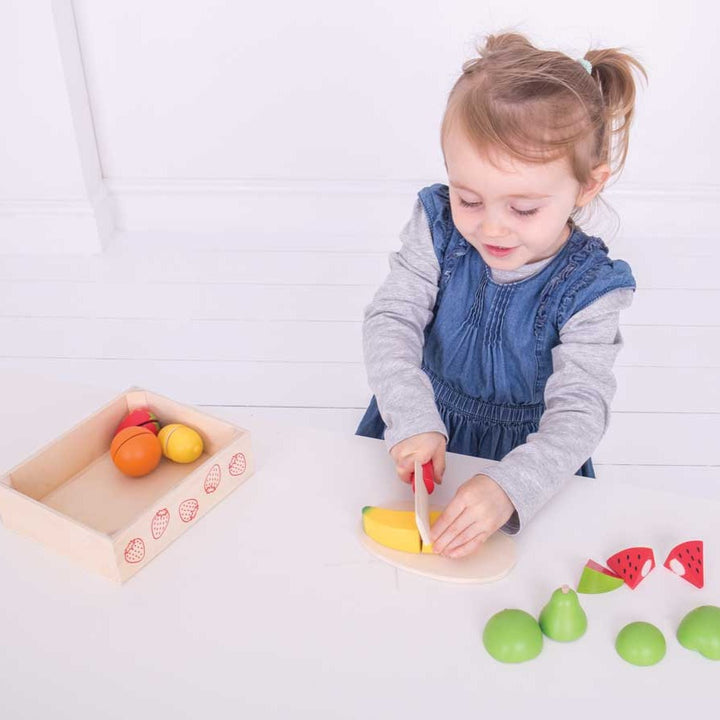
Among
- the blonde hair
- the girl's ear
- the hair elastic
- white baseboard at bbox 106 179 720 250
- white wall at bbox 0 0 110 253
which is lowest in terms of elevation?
white baseboard at bbox 106 179 720 250

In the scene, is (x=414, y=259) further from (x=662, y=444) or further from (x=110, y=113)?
(x=110, y=113)

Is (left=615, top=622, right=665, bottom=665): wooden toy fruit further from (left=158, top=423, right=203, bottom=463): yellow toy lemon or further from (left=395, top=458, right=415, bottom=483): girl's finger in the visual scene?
(left=158, top=423, right=203, bottom=463): yellow toy lemon

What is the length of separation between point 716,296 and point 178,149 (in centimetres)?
166

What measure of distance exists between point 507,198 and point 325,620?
0.50 meters

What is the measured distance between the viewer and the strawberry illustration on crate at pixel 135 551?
78 cm

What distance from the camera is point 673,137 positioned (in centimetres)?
265

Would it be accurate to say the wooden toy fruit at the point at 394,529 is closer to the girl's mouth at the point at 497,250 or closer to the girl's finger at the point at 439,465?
the girl's finger at the point at 439,465

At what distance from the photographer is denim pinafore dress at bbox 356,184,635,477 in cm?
111

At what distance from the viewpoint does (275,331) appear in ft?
7.57

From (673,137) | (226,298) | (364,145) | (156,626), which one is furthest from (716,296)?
(156,626)

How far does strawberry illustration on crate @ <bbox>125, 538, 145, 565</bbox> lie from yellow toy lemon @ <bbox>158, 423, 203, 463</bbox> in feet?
0.51

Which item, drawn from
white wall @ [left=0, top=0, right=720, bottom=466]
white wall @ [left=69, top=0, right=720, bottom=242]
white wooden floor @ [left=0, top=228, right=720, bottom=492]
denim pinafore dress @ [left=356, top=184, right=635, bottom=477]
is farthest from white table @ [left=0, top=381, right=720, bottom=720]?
white wall @ [left=69, top=0, right=720, bottom=242]

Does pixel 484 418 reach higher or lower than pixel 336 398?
higher

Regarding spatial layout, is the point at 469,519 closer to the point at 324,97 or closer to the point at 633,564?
the point at 633,564
